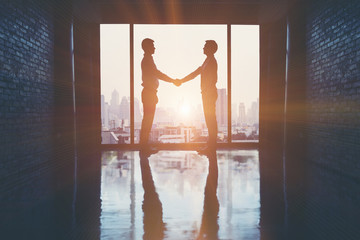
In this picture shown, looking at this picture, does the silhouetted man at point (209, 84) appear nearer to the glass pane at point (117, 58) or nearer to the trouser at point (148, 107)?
the trouser at point (148, 107)

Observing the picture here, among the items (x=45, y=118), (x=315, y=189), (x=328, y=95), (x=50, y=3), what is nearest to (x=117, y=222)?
(x=315, y=189)

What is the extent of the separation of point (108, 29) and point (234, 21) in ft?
9.54

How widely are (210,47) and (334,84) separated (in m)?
2.08

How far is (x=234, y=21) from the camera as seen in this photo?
6543 mm

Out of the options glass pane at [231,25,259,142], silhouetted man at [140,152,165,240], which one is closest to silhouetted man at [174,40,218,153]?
glass pane at [231,25,259,142]

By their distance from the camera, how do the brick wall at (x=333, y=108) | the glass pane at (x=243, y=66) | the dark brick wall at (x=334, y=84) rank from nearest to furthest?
the brick wall at (x=333, y=108)
the dark brick wall at (x=334, y=84)
the glass pane at (x=243, y=66)

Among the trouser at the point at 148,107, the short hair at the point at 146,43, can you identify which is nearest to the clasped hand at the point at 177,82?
the trouser at the point at 148,107

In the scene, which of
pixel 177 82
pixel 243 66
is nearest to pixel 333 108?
pixel 177 82

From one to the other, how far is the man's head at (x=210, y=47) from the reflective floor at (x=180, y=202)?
2025 mm

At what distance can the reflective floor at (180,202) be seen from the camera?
5.75 ft

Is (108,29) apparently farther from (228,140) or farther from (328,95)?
(328,95)

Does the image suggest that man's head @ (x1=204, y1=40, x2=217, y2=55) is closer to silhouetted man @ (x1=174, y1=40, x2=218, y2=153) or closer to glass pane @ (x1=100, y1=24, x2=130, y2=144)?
silhouetted man @ (x1=174, y1=40, x2=218, y2=153)

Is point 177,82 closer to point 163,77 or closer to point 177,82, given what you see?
point 177,82

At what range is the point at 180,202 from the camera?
237cm
